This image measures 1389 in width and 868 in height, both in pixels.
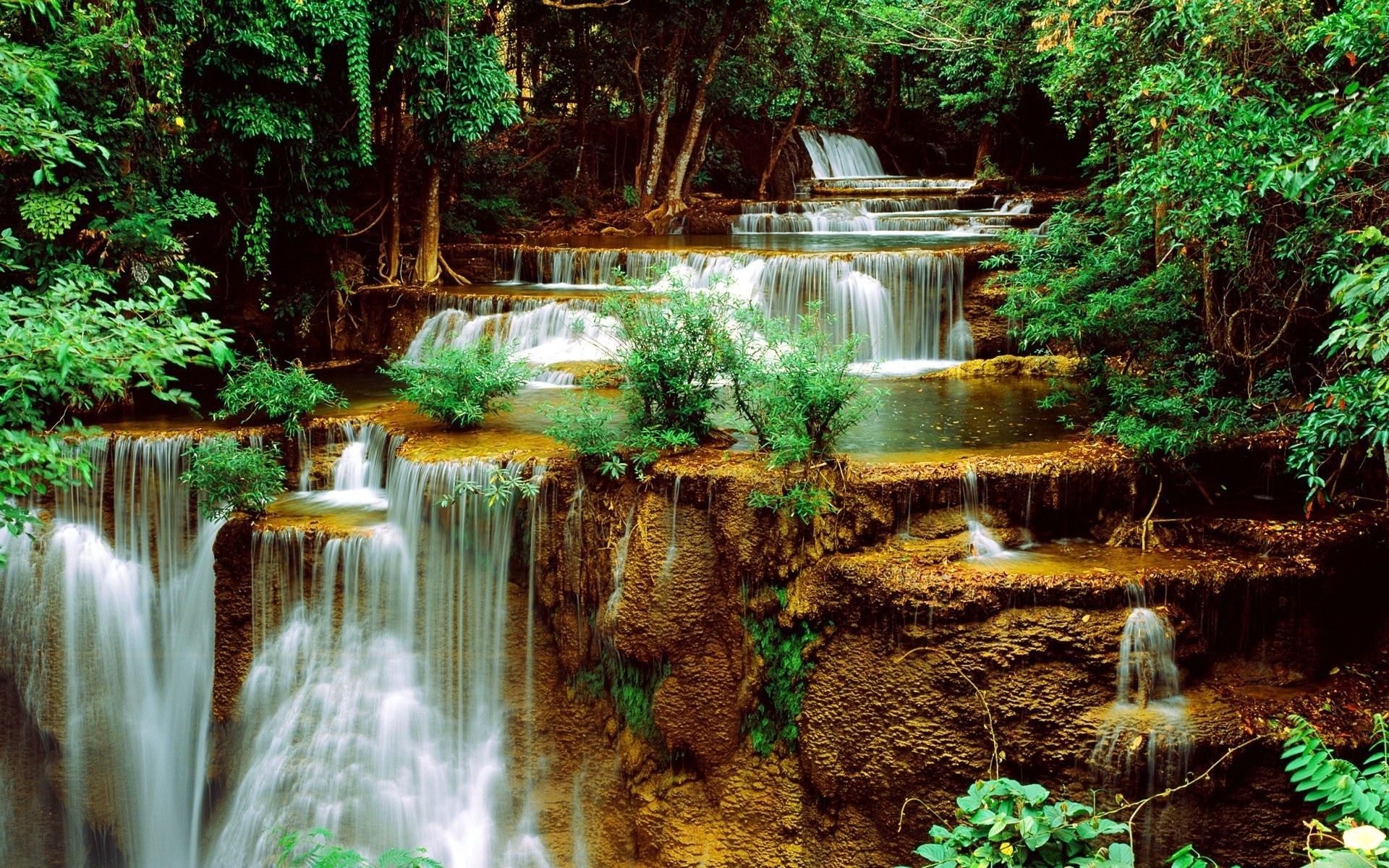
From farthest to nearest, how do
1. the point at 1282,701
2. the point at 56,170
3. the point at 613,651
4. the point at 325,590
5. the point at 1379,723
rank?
the point at 56,170 < the point at 325,590 < the point at 613,651 < the point at 1282,701 < the point at 1379,723

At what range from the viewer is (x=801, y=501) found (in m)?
6.49

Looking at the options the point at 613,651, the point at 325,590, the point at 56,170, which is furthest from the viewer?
the point at 56,170

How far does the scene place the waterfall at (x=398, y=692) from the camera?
24.9ft

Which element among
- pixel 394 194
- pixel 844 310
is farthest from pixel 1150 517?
pixel 394 194

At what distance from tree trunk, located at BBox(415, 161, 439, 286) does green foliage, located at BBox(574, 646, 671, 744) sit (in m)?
8.56

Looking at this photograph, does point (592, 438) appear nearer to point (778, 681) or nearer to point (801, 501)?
point (801, 501)

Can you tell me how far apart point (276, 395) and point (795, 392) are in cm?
520

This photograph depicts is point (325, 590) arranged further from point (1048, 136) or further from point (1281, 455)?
point (1048, 136)

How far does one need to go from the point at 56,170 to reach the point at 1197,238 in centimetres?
1034

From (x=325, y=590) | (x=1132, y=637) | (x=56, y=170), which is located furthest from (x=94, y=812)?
(x=1132, y=637)

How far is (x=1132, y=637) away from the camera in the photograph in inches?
236

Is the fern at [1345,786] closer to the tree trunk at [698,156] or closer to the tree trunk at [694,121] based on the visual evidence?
the tree trunk at [694,121]

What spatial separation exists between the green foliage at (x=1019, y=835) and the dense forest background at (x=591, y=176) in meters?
2.47

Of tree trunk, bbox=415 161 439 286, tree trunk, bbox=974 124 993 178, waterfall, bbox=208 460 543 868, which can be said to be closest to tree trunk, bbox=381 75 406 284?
tree trunk, bbox=415 161 439 286
